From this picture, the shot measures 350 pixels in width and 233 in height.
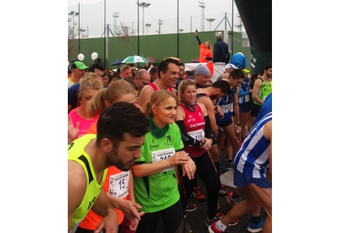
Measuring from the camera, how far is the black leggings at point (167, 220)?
2.41m

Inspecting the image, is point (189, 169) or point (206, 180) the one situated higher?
point (189, 169)

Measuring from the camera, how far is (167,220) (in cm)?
245

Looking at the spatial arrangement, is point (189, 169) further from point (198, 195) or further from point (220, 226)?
point (198, 195)

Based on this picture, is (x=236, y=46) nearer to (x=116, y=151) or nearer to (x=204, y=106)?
(x=204, y=106)

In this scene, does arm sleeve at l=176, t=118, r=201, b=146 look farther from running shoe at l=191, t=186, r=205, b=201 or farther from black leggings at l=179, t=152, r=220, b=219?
running shoe at l=191, t=186, r=205, b=201

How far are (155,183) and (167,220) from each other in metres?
0.30

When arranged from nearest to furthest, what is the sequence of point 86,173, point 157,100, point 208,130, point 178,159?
point 86,173 < point 178,159 < point 157,100 < point 208,130

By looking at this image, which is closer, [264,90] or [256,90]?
[264,90]

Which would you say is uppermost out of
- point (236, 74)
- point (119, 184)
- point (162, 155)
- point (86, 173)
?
point (236, 74)

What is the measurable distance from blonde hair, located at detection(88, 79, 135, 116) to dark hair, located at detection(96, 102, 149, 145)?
694mm

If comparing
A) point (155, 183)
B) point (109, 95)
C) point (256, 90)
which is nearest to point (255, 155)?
point (155, 183)

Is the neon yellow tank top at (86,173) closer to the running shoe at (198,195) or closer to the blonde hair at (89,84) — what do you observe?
the blonde hair at (89,84)

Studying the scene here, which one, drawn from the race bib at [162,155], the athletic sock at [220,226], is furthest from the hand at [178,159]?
the athletic sock at [220,226]

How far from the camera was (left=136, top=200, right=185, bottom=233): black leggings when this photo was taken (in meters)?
2.41
